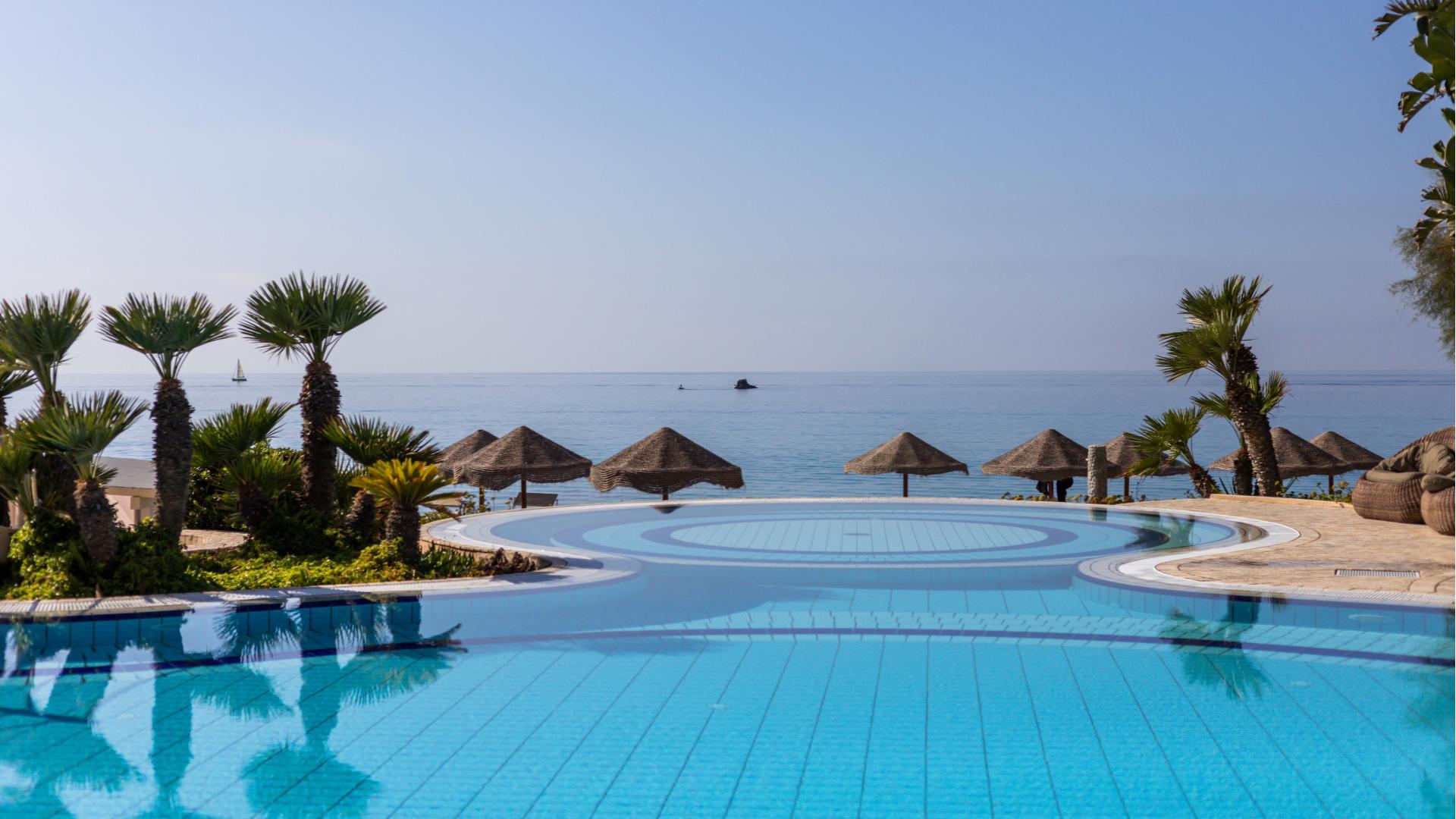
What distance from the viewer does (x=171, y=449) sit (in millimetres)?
10906

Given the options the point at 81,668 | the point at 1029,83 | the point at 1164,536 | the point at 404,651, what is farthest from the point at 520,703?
the point at 1029,83

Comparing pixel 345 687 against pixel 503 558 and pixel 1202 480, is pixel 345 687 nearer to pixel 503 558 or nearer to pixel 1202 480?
pixel 503 558

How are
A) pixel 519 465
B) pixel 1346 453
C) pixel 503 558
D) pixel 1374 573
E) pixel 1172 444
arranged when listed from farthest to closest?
pixel 1346 453, pixel 1172 444, pixel 519 465, pixel 503 558, pixel 1374 573

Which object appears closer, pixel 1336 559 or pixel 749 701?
pixel 749 701

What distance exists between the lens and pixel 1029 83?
29.1m

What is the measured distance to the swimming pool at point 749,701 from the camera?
5574mm

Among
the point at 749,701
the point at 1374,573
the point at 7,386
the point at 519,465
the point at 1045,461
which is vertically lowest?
the point at 749,701

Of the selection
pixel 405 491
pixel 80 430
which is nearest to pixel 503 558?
pixel 405 491

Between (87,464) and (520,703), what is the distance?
494 centimetres

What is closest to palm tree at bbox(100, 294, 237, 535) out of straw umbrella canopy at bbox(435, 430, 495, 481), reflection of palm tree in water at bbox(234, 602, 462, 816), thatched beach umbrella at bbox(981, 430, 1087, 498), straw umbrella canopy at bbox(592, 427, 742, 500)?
reflection of palm tree in water at bbox(234, 602, 462, 816)

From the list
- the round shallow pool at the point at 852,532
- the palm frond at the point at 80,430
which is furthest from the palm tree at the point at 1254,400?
the palm frond at the point at 80,430

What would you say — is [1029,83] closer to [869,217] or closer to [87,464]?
[869,217]

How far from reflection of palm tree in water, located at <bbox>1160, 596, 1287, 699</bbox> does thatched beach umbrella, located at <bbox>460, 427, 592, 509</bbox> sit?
12.7 m

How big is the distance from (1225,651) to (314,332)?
9.35 meters
